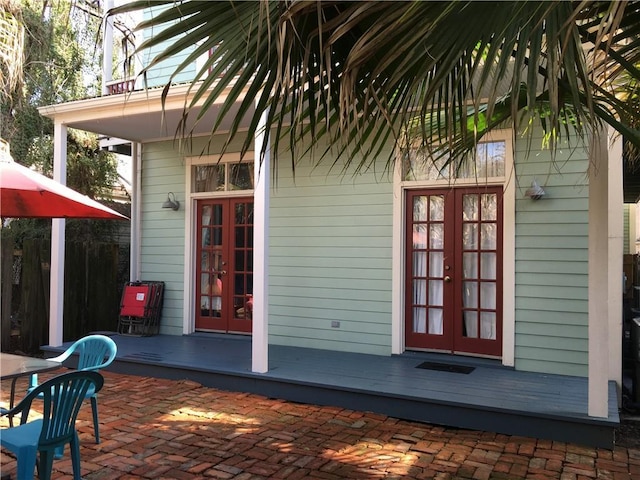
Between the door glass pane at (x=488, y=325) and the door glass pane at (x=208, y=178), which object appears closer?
the door glass pane at (x=488, y=325)

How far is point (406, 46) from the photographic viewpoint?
2059 millimetres

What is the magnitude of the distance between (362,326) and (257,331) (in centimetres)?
149

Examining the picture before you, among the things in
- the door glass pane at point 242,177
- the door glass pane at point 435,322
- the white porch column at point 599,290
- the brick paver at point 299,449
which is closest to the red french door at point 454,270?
the door glass pane at point 435,322

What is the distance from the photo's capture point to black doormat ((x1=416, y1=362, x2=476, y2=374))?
5324 mm

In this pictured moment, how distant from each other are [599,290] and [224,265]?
15.8 feet

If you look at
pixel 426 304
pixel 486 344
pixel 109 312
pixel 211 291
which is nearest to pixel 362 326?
pixel 426 304

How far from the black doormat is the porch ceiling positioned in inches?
131

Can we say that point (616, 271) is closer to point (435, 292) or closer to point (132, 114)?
point (435, 292)

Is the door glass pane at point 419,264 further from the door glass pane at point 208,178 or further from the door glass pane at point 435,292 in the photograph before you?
the door glass pane at point 208,178

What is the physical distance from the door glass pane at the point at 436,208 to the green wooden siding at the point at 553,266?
0.82 meters

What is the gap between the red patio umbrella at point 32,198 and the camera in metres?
3.16

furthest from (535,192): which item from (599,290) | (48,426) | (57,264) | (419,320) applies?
(57,264)

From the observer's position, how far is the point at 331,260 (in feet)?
21.3

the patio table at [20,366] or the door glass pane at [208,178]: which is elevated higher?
the door glass pane at [208,178]
